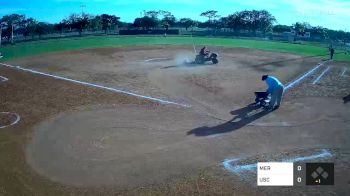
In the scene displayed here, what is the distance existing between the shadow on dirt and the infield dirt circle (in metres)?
0.04

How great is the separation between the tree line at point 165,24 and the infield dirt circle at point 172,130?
40.6m

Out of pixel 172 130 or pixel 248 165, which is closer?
pixel 248 165

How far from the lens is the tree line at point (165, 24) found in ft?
204

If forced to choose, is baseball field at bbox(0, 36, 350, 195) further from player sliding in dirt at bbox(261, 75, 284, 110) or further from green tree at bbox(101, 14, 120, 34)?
green tree at bbox(101, 14, 120, 34)

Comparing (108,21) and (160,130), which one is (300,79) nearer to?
(160,130)

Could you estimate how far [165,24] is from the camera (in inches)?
3004

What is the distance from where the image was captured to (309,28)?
70.6 meters

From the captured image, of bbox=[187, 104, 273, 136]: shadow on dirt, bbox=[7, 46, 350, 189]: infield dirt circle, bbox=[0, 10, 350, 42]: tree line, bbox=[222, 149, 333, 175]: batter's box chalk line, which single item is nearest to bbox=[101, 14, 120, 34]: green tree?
bbox=[0, 10, 350, 42]: tree line

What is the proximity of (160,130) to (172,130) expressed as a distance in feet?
1.65

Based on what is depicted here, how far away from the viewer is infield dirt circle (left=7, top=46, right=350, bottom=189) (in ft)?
37.3

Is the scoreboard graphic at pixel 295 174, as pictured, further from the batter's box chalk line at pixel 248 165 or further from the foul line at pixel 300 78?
the foul line at pixel 300 78

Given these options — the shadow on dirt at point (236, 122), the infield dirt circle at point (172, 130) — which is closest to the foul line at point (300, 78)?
the infield dirt circle at point (172, 130)

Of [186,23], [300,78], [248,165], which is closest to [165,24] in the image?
[186,23]

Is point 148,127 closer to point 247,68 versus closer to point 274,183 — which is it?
point 274,183
